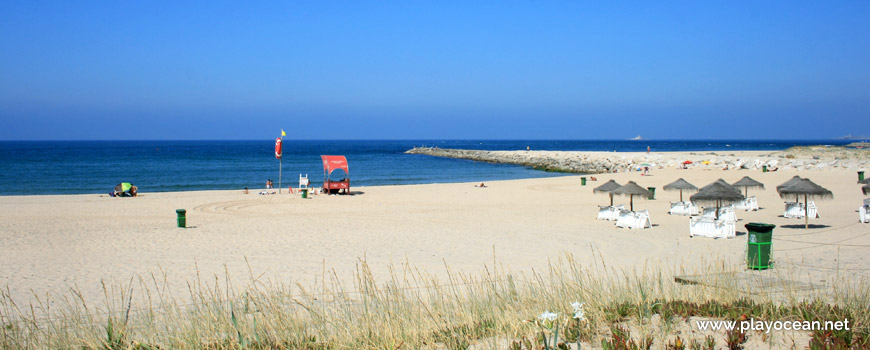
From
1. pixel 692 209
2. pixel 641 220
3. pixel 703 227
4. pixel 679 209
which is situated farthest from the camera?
pixel 679 209

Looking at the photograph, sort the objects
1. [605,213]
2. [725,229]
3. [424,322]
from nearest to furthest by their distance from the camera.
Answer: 1. [424,322]
2. [725,229]
3. [605,213]

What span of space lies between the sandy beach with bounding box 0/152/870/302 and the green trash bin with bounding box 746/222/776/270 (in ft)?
1.63

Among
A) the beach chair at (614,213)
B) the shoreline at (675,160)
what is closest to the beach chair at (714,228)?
the beach chair at (614,213)

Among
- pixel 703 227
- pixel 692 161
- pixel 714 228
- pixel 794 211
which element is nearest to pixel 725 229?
pixel 714 228

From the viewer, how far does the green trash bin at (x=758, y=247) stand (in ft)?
27.9

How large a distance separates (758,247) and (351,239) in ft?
26.8

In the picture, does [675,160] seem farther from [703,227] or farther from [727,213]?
[703,227]

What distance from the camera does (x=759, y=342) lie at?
441 cm

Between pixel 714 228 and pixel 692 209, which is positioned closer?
pixel 714 228

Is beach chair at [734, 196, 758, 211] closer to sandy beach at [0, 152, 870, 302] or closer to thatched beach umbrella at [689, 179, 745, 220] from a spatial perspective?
sandy beach at [0, 152, 870, 302]

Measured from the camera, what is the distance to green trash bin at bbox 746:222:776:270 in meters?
8.50

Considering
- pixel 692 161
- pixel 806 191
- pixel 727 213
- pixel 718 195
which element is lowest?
pixel 727 213

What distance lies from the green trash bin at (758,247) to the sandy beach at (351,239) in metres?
0.50

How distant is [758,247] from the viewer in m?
8.50
